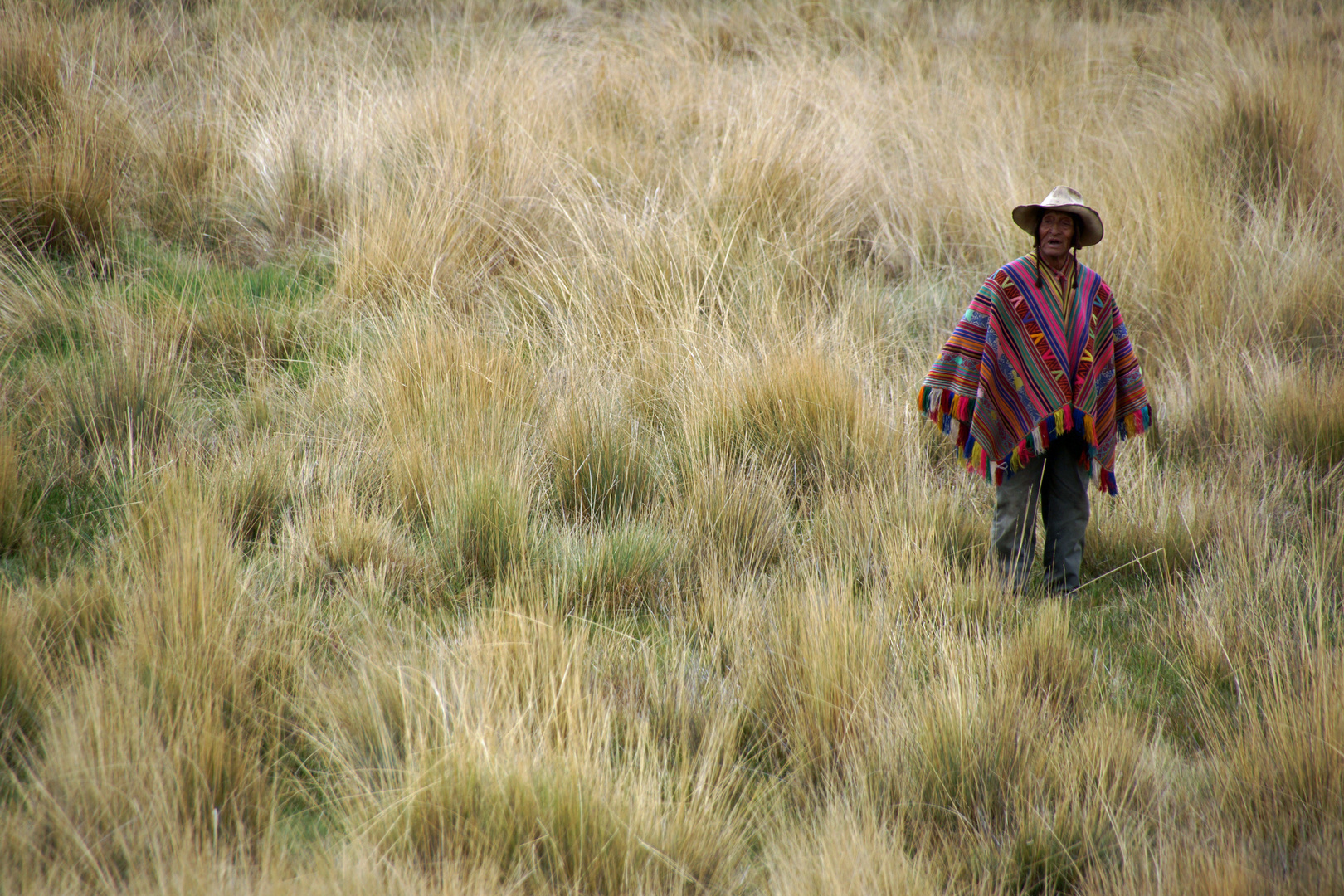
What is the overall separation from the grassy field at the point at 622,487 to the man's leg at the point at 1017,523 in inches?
5.6

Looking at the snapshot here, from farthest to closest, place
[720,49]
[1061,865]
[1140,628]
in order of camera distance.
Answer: [720,49], [1140,628], [1061,865]

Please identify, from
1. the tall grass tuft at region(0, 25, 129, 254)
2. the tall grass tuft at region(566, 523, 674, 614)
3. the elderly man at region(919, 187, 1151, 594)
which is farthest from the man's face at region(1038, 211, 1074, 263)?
Answer: the tall grass tuft at region(0, 25, 129, 254)

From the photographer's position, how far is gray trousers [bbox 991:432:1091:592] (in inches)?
121

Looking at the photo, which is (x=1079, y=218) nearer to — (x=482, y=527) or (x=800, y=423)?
(x=800, y=423)

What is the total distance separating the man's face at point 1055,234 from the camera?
9.56ft

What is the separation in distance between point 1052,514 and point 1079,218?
0.95 meters

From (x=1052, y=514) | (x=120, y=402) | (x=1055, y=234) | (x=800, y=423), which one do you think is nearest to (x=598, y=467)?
(x=800, y=423)

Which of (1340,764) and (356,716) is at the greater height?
(356,716)

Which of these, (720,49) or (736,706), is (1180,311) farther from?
(720,49)

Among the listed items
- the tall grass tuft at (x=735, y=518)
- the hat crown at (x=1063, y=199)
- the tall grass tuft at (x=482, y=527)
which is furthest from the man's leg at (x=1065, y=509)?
the tall grass tuft at (x=482, y=527)

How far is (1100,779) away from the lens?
6.77ft

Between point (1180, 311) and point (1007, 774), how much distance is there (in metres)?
3.44

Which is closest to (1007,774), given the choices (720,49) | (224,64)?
(224,64)

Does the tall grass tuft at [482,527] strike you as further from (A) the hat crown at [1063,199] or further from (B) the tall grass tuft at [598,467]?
(A) the hat crown at [1063,199]
